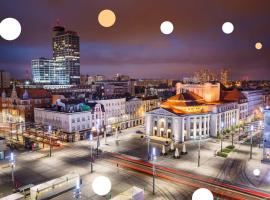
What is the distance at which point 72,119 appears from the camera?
276 ft

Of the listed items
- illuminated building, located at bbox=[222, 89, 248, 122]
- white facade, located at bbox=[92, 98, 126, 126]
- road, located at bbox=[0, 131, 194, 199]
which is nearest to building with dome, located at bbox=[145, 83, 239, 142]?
illuminated building, located at bbox=[222, 89, 248, 122]

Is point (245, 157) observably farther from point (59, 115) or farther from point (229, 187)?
point (59, 115)

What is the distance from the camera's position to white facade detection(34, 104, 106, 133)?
83.8 meters

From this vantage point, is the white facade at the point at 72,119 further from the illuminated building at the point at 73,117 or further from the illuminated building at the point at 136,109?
the illuminated building at the point at 136,109

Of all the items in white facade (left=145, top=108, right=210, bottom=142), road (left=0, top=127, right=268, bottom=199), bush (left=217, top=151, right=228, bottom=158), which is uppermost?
white facade (left=145, top=108, right=210, bottom=142)

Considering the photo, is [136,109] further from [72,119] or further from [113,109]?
[72,119]

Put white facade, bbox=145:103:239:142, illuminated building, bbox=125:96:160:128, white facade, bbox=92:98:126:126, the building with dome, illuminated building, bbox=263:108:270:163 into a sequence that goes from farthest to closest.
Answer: illuminated building, bbox=125:96:160:128 < white facade, bbox=92:98:126:126 < the building with dome < white facade, bbox=145:103:239:142 < illuminated building, bbox=263:108:270:163

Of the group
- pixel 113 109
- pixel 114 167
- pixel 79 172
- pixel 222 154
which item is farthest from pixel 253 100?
pixel 79 172

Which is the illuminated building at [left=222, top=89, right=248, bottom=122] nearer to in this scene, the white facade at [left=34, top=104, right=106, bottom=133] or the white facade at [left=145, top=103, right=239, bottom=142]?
the white facade at [left=145, top=103, right=239, bottom=142]

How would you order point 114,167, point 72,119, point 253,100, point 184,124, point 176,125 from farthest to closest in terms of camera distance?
point 253,100, point 184,124, point 176,125, point 72,119, point 114,167

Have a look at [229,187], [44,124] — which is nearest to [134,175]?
[229,187]

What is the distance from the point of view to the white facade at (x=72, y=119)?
8381 cm

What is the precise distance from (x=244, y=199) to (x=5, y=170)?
50.9m

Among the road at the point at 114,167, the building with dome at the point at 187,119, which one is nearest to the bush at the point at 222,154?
the road at the point at 114,167
